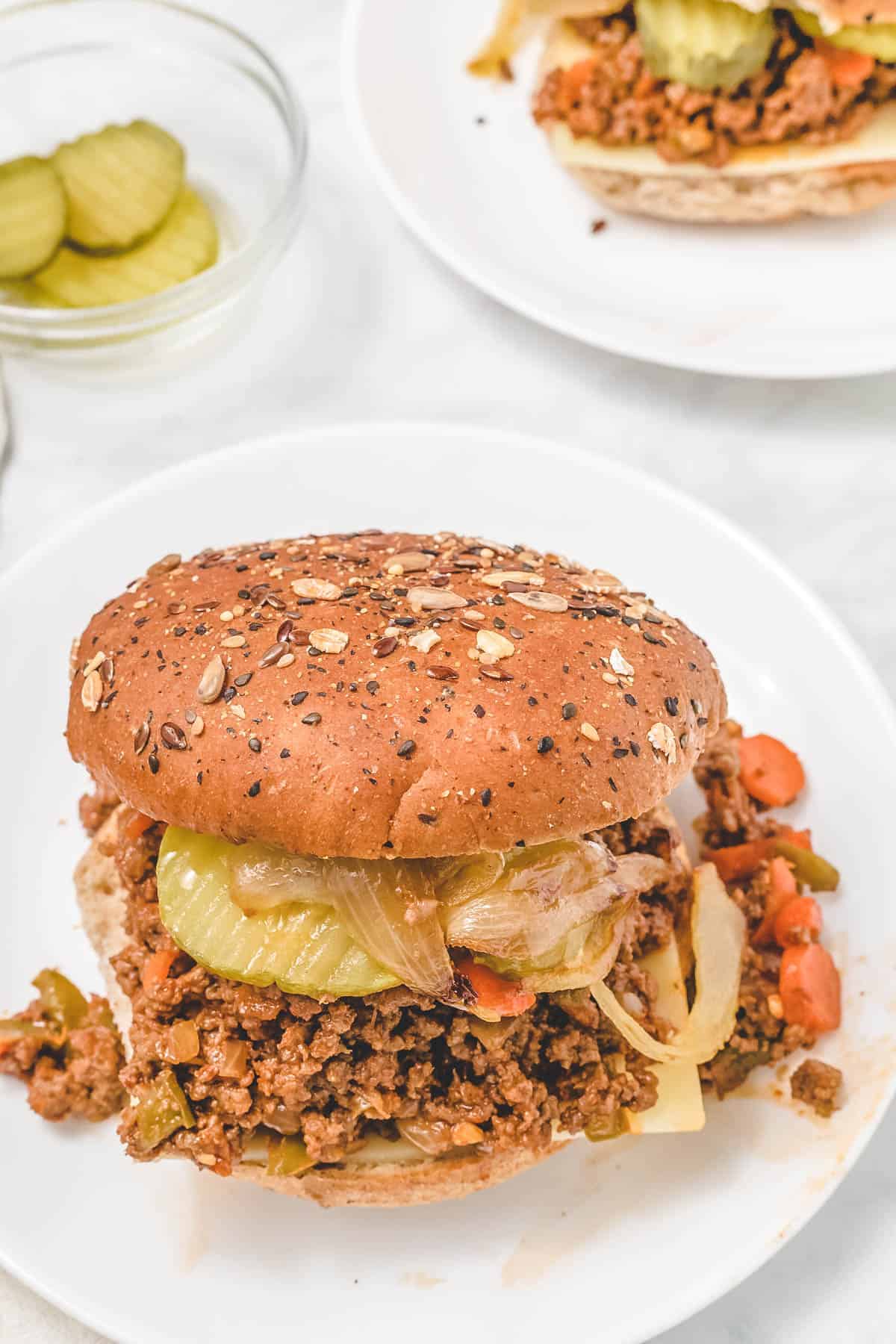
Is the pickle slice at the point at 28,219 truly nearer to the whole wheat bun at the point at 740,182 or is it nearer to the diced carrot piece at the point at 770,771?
the whole wheat bun at the point at 740,182

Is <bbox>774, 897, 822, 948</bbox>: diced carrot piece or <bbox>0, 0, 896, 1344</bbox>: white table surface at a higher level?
<bbox>0, 0, 896, 1344</bbox>: white table surface

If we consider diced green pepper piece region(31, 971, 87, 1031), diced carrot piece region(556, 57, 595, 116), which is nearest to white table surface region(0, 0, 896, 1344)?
diced carrot piece region(556, 57, 595, 116)

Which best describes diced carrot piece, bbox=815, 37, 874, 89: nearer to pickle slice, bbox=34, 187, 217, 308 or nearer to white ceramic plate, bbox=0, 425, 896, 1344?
white ceramic plate, bbox=0, 425, 896, 1344

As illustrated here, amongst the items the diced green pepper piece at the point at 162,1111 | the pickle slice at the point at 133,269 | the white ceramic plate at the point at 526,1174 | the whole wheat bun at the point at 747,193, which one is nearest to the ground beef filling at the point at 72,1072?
the white ceramic plate at the point at 526,1174

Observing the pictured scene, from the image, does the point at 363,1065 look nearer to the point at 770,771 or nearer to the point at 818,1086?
the point at 818,1086

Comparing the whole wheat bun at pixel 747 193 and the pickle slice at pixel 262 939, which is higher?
the whole wheat bun at pixel 747 193

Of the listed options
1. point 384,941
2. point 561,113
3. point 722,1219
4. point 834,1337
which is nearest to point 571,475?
point 561,113

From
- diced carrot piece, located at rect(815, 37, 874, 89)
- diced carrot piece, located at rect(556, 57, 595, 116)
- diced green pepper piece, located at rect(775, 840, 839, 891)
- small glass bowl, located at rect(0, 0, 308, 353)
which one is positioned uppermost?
diced carrot piece, located at rect(815, 37, 874, 89)
